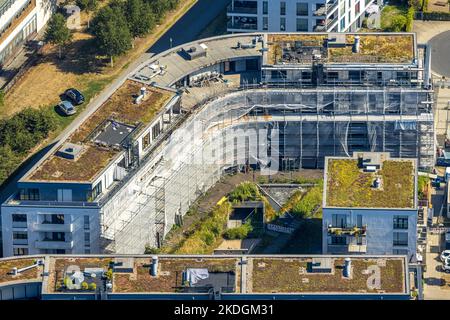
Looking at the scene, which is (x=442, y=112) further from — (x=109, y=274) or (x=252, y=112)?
(x=109, y=274)

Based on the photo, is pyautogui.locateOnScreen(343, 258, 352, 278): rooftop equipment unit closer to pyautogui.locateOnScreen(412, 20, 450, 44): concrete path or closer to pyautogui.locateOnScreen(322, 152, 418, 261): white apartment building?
pyautogui.locateOnScreen(322, 152, 418, 261): white apartment building

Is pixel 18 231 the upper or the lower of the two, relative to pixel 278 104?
lower

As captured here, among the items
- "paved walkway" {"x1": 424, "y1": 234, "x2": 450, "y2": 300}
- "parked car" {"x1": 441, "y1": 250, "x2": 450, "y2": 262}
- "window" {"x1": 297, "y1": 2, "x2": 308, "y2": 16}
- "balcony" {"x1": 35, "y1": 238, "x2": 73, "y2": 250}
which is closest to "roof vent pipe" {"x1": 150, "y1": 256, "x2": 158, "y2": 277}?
"balcony" {"x1": 35, "y1": 238, "x2": 73, "y2": 250}

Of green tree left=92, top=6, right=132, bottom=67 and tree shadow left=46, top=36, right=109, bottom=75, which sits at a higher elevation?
green tree left=92, top=6, right=132, bottom=67

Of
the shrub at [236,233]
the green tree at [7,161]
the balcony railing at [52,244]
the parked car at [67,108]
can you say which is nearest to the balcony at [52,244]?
the balcony railing at [52,244]

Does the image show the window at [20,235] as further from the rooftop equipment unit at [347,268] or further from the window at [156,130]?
the rooftop equipment unit at [347,268]

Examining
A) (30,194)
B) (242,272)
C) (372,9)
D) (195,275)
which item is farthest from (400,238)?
(372,9)
